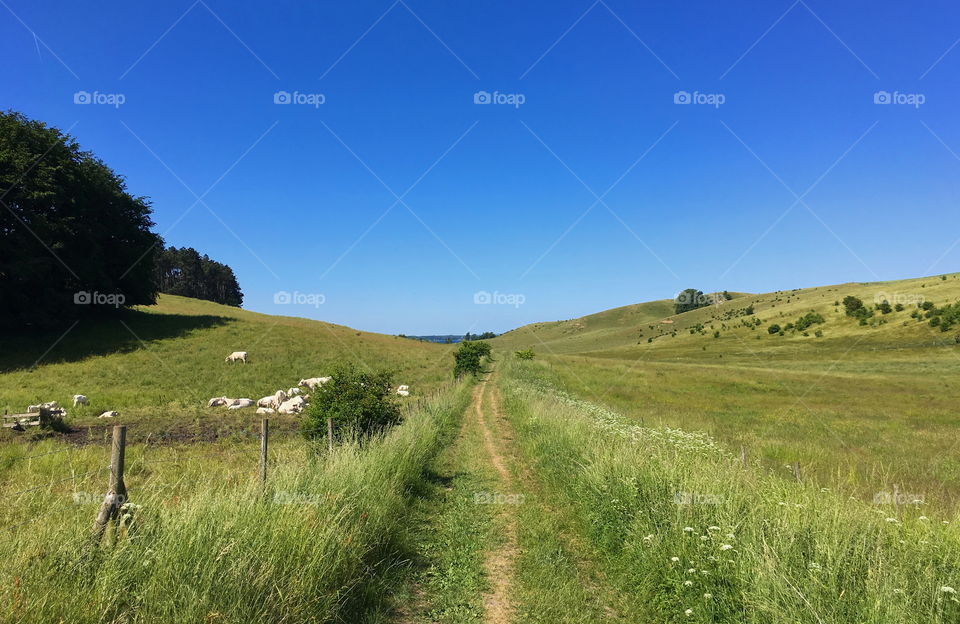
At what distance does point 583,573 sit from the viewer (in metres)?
6.20

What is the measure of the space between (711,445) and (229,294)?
152 meters

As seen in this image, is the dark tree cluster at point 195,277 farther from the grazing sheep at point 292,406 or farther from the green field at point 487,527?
the green field at point 487,527

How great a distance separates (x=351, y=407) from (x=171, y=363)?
111 ft

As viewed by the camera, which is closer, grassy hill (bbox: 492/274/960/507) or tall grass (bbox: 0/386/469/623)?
tall grass (bbox: 0/386/469/623)

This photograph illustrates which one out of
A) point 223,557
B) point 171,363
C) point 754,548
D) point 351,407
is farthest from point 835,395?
point 171,363

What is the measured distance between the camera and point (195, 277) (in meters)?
124

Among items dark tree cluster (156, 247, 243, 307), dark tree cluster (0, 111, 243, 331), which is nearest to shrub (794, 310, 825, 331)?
dark tree cluster (0, 111, 243, 331)

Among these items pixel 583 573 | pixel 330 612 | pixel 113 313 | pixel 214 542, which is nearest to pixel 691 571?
pixel 583 573

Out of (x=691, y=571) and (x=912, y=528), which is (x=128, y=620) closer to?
(x=691, y=571)

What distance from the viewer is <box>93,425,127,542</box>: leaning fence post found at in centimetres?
387

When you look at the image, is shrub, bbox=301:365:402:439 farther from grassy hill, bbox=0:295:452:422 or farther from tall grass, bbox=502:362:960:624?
grassy hill, bbox=0:295:452:422

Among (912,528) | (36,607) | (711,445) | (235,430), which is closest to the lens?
(36,607)

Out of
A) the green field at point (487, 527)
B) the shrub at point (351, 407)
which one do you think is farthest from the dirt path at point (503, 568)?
the shrub at point (351, 407)

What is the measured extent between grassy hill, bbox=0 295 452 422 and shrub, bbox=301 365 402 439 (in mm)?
12373
